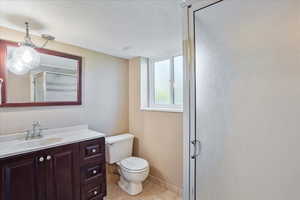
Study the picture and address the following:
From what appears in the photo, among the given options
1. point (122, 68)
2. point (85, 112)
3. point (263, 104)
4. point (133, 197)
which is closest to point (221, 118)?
point (263, 104)

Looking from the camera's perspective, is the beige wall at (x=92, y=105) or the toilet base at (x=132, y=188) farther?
the toilet base at (x=132, y=188)

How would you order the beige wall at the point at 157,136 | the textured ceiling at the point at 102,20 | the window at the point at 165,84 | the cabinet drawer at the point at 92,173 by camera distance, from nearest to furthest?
the textured ceiling at the point at 102,20, the cabinet drawer at the point at 92,173, the beige wall at the point at 157,136, the window at the point at 165,84

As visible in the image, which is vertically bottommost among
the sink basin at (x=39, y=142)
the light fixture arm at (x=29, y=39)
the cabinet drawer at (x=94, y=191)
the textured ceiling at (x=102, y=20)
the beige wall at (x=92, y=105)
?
the cabinet drawer at (x=94, y=191)

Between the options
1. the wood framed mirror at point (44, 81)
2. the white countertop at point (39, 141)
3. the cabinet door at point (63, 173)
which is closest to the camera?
the white countertop at point (39, 141)

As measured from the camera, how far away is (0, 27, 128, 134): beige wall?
5.39 ft

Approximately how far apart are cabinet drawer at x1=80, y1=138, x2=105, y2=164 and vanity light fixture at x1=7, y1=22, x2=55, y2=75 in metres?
1.03

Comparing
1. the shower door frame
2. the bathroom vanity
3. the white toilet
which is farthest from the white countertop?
the shower door frame

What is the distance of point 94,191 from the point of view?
1766 mm

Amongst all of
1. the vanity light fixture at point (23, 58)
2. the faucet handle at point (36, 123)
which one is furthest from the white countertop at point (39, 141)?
the vanity light fixture at point (23, 58)

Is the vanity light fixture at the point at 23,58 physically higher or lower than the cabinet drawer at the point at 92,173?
higher

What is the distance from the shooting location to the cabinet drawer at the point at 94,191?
5.54 feet

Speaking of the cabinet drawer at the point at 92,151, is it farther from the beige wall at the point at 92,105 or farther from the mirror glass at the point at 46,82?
the mirror glass at the point at 46,82

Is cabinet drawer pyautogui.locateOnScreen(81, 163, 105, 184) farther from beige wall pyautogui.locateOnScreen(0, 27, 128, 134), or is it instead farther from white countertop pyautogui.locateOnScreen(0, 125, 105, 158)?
beige wall pyautogui.locateOnScreen(0, 27, 128, 134)

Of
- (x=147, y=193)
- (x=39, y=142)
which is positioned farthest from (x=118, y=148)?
(x=39, y=142)
